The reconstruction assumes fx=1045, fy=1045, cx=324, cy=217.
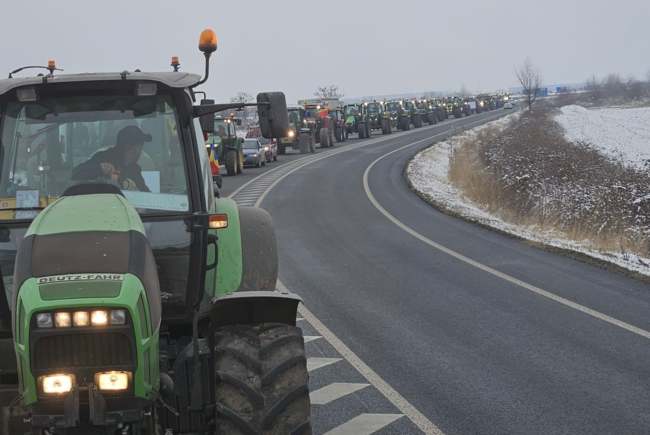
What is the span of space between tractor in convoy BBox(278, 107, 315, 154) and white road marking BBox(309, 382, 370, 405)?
46073 mm

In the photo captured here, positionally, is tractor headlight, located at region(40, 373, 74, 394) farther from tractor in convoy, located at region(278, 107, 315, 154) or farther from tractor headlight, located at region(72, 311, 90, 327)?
tractor in convoy, located at region(278, 107, 315, 154)

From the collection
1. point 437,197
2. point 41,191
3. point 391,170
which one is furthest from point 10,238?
point 391,170

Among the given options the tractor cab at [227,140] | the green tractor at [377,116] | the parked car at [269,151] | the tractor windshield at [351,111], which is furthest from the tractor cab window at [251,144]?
the green tractor at [377,116]

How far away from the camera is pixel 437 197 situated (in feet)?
100

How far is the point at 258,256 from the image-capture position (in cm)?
836

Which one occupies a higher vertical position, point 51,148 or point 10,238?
point 51,148

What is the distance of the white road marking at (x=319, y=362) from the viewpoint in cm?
1060

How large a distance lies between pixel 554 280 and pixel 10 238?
11.2 m

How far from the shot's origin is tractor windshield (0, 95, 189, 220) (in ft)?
20.7

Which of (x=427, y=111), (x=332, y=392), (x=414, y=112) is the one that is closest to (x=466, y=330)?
(x=332, y=392)

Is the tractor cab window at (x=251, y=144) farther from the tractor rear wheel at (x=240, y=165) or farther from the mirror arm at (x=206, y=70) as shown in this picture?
the mirror arm at (x=206, y=70)

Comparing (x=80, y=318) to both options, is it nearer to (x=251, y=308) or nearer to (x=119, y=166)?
(x=251, y=308)

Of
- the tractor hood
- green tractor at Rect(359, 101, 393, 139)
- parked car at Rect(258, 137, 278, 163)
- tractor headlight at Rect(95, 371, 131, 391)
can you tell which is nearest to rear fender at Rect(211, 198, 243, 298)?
the tractor hood

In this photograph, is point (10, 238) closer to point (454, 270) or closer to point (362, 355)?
point (362, 355)
